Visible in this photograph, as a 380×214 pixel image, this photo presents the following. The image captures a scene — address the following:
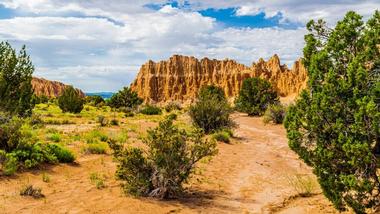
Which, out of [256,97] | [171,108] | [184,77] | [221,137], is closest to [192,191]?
[221,137]

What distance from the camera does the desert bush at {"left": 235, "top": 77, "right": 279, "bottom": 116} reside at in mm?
48250

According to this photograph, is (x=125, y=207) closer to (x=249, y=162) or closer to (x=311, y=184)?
(x=311, y=184)

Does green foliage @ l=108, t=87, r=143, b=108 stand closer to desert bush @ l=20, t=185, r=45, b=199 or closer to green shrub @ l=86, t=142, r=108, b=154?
green shrub @ l=86, t=142, r=108, b=154

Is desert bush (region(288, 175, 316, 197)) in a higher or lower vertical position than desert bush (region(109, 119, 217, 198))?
lower

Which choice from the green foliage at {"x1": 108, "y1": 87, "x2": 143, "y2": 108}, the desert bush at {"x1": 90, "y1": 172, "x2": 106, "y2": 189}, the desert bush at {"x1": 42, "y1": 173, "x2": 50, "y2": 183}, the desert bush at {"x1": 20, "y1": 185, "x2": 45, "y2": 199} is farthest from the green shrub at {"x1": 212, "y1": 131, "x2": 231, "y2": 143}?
the green foliage at {"x1": 108, "y1": 87, "x2": 143, "y2": 108}

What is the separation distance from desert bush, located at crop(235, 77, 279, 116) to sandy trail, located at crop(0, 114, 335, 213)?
3234 cm

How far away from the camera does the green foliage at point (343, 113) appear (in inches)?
295

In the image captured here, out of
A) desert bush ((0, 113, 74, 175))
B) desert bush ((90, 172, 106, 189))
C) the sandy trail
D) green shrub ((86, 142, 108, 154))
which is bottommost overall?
the sandy trail

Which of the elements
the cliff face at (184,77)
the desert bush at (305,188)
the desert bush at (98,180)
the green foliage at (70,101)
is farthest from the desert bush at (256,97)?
the cliff face at (184,77)

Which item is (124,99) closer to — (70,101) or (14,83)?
(70,101)

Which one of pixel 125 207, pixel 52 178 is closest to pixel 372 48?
pixel 125 207

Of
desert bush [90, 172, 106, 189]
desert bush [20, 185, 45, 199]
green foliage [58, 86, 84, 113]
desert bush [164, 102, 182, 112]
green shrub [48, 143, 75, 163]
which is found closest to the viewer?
desert bush [20, 185, 45, 199]

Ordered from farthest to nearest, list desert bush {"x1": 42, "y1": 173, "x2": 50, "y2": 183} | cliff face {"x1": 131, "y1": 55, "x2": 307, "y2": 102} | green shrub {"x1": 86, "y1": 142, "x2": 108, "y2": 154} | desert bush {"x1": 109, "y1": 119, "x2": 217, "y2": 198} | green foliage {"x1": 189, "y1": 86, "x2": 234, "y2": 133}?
cliff face {"x1": 131, "y1": 55, "x2": 307, "y2": 102}
green foliage {"x1": 189, "y1": 86, "x2": 234, "y2": 133}
green shrub {"x1": 86, "y1": 142, "x2": 108, "y2": 154}
desert bush {"x1": 42, "y1": 173, "x2": 50, "y2": 183}
desert bush {"x1": 109, "y1": 119, "x2": 217, "y2": 198}

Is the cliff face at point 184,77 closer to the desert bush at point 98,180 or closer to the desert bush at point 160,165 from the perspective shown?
the desert bush at point 98,180
